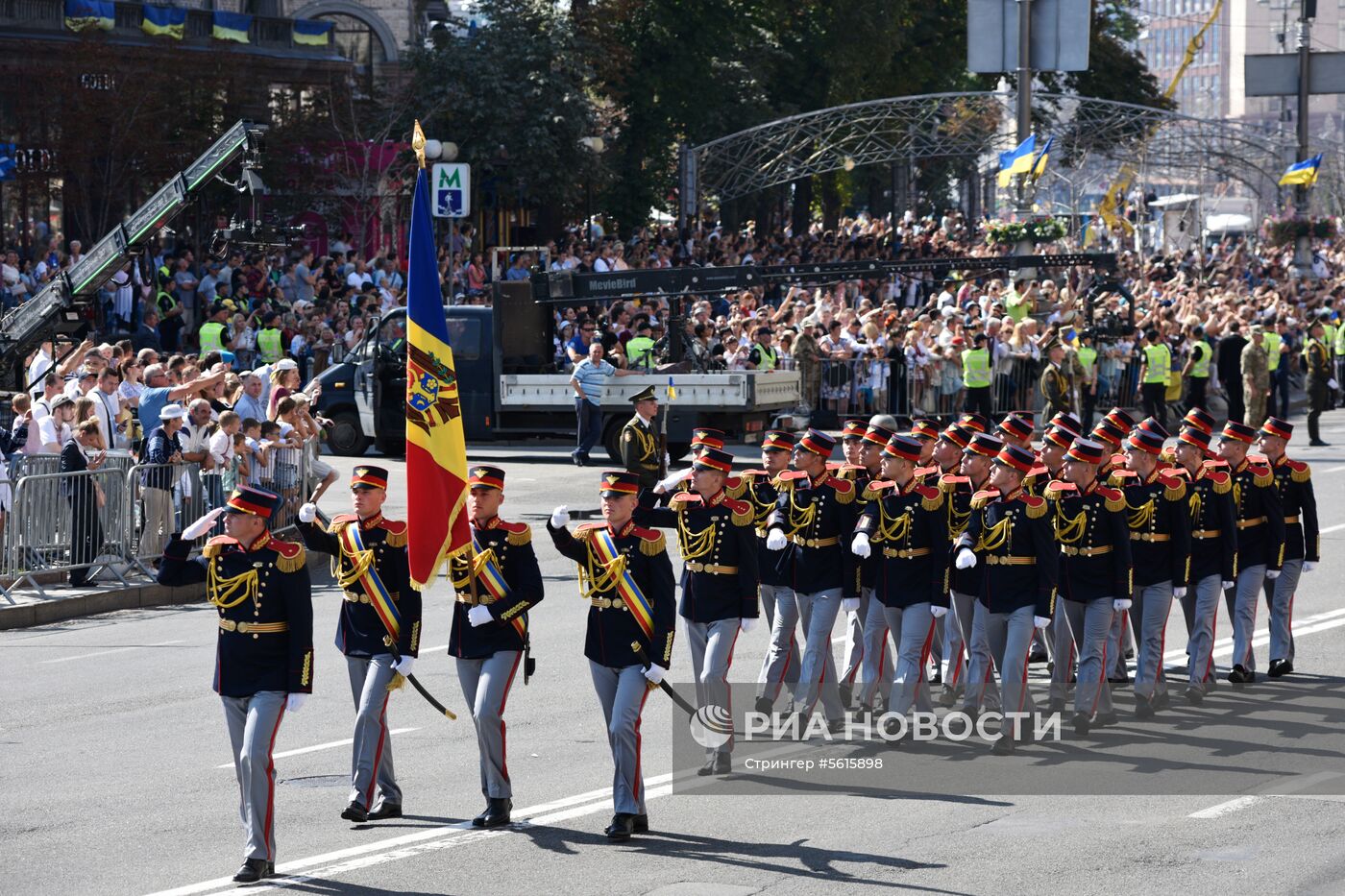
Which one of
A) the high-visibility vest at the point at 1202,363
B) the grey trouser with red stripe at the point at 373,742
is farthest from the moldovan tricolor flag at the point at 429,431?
the high-visibility vest at the point at 1202,363

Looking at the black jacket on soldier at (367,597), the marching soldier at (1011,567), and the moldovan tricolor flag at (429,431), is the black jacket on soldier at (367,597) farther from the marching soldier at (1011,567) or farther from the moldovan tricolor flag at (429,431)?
the marching soldier at (1011,567)

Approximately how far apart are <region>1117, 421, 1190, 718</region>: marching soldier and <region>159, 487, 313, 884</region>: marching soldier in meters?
5.59

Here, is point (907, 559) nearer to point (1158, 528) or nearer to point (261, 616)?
point (1158, 528)

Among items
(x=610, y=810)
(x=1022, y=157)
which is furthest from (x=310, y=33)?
(x=610, y=810)

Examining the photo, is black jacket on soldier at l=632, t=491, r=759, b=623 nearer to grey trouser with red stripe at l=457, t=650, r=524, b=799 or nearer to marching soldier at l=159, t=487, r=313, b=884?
grey trouser with red stripe at l=457, t=650, r=524, b=799

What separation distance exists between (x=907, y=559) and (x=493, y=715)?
320 cm

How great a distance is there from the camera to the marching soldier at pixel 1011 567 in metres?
11.7

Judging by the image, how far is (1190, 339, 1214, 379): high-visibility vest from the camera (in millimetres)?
30438

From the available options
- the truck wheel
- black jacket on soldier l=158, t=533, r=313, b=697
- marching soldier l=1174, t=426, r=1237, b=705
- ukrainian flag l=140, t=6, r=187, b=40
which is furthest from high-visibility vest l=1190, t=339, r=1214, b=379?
black jacket on soldier l=158, t=533, r=313, b=697

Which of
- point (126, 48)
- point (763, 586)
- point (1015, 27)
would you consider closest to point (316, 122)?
point (126, 48)

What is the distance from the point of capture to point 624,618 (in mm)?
9953

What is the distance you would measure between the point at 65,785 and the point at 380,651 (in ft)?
6.93

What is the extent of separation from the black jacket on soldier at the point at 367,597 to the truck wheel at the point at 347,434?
677 inches

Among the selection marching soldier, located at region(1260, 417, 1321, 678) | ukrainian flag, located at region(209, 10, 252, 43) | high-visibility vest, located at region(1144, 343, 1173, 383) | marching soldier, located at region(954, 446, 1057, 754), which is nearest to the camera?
marching soldier, located at region(954, 446, 1057, 754)
